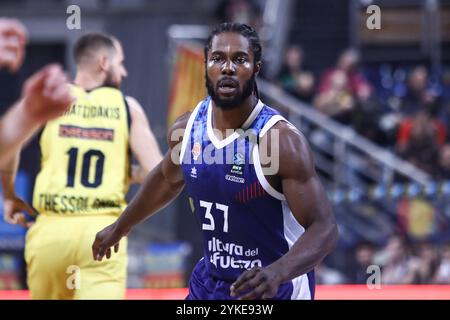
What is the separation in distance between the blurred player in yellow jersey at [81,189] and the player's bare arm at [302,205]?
1651mm

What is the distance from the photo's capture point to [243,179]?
5148mm

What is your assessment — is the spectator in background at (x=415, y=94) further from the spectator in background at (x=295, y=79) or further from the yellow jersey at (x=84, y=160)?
the yellow jersey at (x=84, y=160)

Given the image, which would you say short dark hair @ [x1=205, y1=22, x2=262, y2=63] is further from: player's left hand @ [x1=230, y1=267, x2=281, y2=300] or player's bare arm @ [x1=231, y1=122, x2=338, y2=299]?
player's left hand @ [x1=230, y1=267, x2=281, y2=300]

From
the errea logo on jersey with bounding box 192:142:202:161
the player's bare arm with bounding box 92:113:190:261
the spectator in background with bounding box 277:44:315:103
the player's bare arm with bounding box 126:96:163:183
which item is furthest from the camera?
the spectator in background with bounding box 277:44:315:103

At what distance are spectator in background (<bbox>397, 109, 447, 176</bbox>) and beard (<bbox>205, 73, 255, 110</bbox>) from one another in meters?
8.09

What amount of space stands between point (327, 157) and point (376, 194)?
1.48 meters

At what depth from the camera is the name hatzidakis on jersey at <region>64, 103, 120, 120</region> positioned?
654cm

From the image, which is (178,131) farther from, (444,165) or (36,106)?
(444,165)

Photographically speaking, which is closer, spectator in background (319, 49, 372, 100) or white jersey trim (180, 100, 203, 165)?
white jersey trim (180, 100, 203, 165)

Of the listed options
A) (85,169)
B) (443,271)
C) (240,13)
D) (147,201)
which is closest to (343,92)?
(240,13)

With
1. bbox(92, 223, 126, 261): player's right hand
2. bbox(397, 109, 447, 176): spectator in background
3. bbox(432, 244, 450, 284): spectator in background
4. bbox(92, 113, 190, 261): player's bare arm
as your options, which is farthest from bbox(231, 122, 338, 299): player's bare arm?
bbox(397, 109, 447, 176): spectator in background

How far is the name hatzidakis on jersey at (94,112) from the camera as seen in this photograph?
6.54 m

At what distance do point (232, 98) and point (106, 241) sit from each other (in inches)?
46.0
